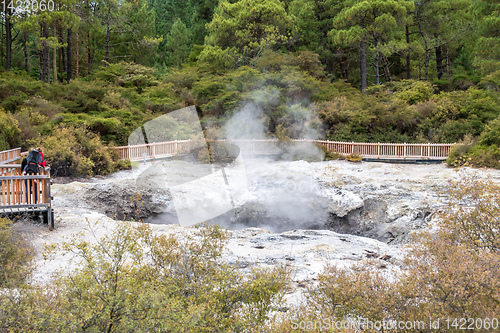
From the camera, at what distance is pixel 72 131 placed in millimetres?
17406

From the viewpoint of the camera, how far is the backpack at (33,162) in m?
11.4

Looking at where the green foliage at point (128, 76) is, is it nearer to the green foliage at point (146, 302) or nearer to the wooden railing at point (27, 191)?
the wooden railing at point (27, 191)

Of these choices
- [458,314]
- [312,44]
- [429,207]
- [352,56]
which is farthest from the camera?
[352,56]

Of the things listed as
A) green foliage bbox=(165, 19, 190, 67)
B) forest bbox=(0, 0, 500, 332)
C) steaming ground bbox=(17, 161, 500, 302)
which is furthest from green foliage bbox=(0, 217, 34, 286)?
green foliage bbox=(165, 19, 190, 67)

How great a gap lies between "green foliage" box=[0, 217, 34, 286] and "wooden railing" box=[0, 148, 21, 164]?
20.9ft

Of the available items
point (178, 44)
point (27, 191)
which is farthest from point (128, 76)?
point (27, 191)

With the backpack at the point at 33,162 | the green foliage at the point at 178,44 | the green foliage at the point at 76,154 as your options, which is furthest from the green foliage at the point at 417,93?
the backpack at the point at 33,162

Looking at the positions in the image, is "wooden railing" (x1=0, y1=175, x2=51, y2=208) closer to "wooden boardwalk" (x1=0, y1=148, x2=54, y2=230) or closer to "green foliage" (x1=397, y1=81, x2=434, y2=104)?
"wooden boardwalk" (x1=0, y1=148, x2=54, y2=230)

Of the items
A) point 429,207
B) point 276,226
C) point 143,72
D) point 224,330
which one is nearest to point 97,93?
point 143,72

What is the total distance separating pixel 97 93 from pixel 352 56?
75.3 ft

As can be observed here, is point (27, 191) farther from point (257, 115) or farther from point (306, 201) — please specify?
point (257, 115)

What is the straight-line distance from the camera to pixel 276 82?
26.2 meters

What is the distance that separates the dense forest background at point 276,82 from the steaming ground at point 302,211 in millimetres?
3302

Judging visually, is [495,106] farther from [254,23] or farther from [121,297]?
[121,297]
